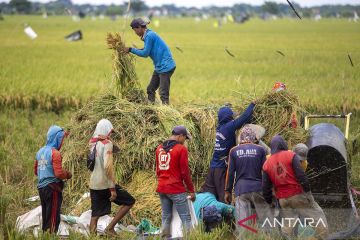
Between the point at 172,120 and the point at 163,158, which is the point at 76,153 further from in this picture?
the point at 163,158

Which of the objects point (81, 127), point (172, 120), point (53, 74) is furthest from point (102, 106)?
point (53, 74)

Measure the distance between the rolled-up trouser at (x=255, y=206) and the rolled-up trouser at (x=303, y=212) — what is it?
246mm

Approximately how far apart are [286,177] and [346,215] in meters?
1.38

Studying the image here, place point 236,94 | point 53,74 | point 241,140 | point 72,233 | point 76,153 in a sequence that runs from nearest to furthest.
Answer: point 72,233
point 241,140
point 76,153
point 236,94
point 53,74

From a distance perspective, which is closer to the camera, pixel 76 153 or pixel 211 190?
pixel 211 190

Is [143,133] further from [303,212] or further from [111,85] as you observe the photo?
[303,212]

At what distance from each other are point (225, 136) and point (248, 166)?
38.4 inches

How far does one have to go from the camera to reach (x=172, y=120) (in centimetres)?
875

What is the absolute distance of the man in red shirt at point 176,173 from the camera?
676cm

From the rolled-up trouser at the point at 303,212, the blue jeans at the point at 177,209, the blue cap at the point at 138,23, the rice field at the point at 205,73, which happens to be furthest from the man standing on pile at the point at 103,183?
the blue cap at the point at 138,23

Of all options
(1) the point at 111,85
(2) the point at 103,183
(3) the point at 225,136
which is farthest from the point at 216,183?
(1) the point at 111,85

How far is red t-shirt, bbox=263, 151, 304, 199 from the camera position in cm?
660

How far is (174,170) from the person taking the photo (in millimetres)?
6789

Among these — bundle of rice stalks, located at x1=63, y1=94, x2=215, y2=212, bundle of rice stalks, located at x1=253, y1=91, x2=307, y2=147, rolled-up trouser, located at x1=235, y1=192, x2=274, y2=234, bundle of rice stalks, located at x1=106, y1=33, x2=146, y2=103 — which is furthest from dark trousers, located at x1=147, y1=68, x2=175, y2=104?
rolled-up trouser, located at x1=235, y1=192, x2=274, y2=234
